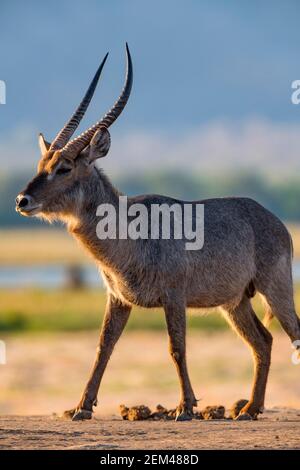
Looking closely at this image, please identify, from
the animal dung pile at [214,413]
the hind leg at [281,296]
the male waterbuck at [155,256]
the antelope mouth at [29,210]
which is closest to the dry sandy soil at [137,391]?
the animal dung pile at [214,413]

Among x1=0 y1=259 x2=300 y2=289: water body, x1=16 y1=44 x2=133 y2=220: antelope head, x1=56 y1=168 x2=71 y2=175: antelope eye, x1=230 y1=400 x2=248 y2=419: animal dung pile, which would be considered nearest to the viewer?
x1=16 y1=44 x2=133 y2=220: antelope head

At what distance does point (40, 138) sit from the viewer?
47.3 ft

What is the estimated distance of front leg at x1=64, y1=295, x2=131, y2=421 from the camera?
45.6 ft

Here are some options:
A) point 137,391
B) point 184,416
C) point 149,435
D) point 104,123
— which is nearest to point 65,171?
point 104,123

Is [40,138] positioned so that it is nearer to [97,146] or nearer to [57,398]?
[97,146]

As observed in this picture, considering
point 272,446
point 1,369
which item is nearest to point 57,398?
point 1,369

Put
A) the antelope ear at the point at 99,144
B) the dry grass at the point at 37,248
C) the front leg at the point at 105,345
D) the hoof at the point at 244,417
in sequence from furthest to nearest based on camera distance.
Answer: the dry grass at the point at 37,248, the hoof at the point at 244,417, the front leg at the point at 105,345, the antelope ear at the point at 99,144

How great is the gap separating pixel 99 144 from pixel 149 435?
128 inches

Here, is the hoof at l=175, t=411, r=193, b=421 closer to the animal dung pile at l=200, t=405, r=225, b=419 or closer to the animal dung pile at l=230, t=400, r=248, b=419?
the animal dung pile at l=200, t=405, r=225, b=419

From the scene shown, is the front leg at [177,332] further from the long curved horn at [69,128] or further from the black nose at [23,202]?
the long curved horn at [69,128]

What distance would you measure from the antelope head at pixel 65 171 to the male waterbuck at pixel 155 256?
10 mm

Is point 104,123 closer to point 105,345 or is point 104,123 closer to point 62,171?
point 62,171

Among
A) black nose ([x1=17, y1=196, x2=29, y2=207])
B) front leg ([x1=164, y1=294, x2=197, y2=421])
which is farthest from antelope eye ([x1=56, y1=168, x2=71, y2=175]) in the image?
front leg ([x1=164, y1=294, x2=197, y2=421])

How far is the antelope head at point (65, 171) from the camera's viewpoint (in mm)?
13250
